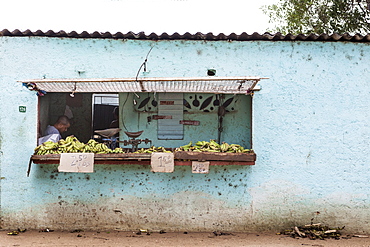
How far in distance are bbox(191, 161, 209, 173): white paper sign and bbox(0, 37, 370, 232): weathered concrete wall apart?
405 millimetres

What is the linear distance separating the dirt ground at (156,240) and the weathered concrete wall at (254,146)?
0.85 feet

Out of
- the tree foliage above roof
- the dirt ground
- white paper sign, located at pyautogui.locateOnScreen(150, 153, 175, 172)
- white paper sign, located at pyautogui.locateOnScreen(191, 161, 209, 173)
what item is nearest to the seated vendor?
the dirt ground

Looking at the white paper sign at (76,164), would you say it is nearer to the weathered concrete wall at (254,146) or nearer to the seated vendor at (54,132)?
the weathered concrete wall at (254,146)

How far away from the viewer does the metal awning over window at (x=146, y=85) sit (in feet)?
18.2

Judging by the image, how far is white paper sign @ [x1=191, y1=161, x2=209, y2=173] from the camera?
5.92 m

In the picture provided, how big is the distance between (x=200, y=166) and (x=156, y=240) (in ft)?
4.48

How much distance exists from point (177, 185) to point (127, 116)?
1924mm

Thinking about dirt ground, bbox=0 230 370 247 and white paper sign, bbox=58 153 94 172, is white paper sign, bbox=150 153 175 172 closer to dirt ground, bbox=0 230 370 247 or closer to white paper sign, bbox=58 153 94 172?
white paper sign, bbox=58 153 94 172

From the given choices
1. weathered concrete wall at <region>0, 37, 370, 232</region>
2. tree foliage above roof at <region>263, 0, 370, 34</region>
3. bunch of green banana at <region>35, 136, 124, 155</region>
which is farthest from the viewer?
tree foliage above roof at <region>263, 0, 370, 34</region>

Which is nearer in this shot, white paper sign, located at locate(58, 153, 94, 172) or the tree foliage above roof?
white paper sign, located at locate(58, 153, 94, 172)

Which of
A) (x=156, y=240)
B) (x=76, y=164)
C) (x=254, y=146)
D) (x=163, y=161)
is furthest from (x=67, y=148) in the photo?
(x=254, y=146)

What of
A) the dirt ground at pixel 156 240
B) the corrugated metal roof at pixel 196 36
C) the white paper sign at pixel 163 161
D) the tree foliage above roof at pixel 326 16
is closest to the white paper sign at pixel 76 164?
the white paper sign at pixel 163 161

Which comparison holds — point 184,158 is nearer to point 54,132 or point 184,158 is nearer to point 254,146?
point 254,146

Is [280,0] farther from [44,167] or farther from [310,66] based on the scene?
[44,167]
